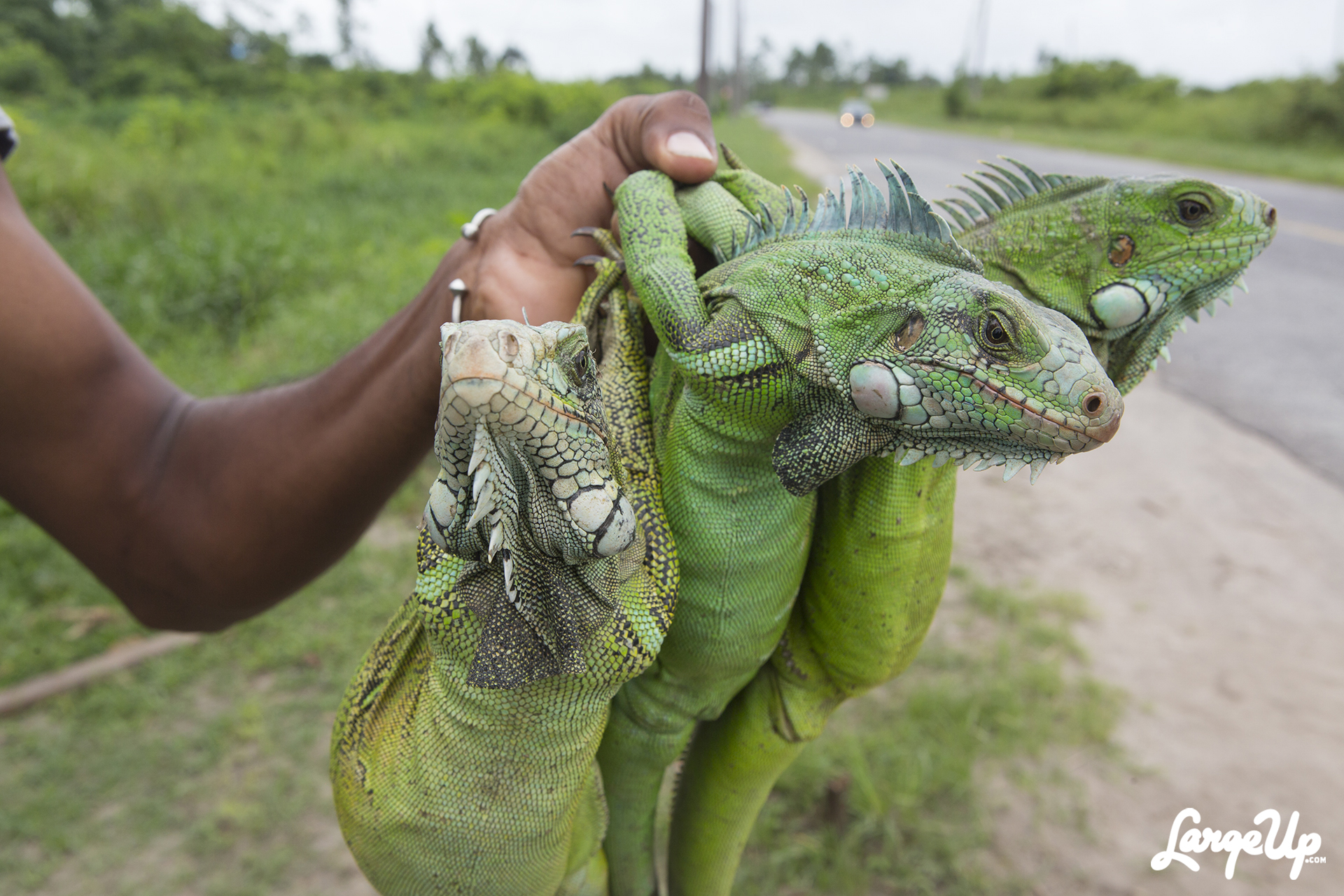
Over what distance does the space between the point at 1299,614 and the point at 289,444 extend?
15.6 feet

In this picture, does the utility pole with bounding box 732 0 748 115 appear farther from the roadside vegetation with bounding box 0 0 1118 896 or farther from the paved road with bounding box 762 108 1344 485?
the roadside vegetation with bounding box 0 0 1118 896

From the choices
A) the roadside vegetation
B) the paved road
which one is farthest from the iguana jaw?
the paved road

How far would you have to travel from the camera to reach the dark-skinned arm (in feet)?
5.49

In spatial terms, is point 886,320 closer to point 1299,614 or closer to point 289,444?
point 289,444

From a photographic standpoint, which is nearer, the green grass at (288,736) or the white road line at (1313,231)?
the green grass at (288,736)

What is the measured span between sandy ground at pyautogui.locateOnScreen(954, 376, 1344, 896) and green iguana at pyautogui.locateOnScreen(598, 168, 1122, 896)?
243cm

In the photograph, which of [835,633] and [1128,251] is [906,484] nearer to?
[835,633]

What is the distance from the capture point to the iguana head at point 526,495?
2.62ft

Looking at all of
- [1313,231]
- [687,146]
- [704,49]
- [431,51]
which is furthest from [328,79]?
[687,146]

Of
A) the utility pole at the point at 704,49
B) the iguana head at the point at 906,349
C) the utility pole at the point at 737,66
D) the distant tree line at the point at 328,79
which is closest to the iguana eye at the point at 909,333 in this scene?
the iguana head at the point at 906,349

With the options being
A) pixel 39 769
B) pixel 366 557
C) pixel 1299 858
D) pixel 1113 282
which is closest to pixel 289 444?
pixel 1113 282

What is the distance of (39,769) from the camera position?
3350 mm

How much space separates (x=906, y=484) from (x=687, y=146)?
2.19 ft

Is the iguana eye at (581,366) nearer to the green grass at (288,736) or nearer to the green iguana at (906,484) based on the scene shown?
the green iguana at (906,484)
